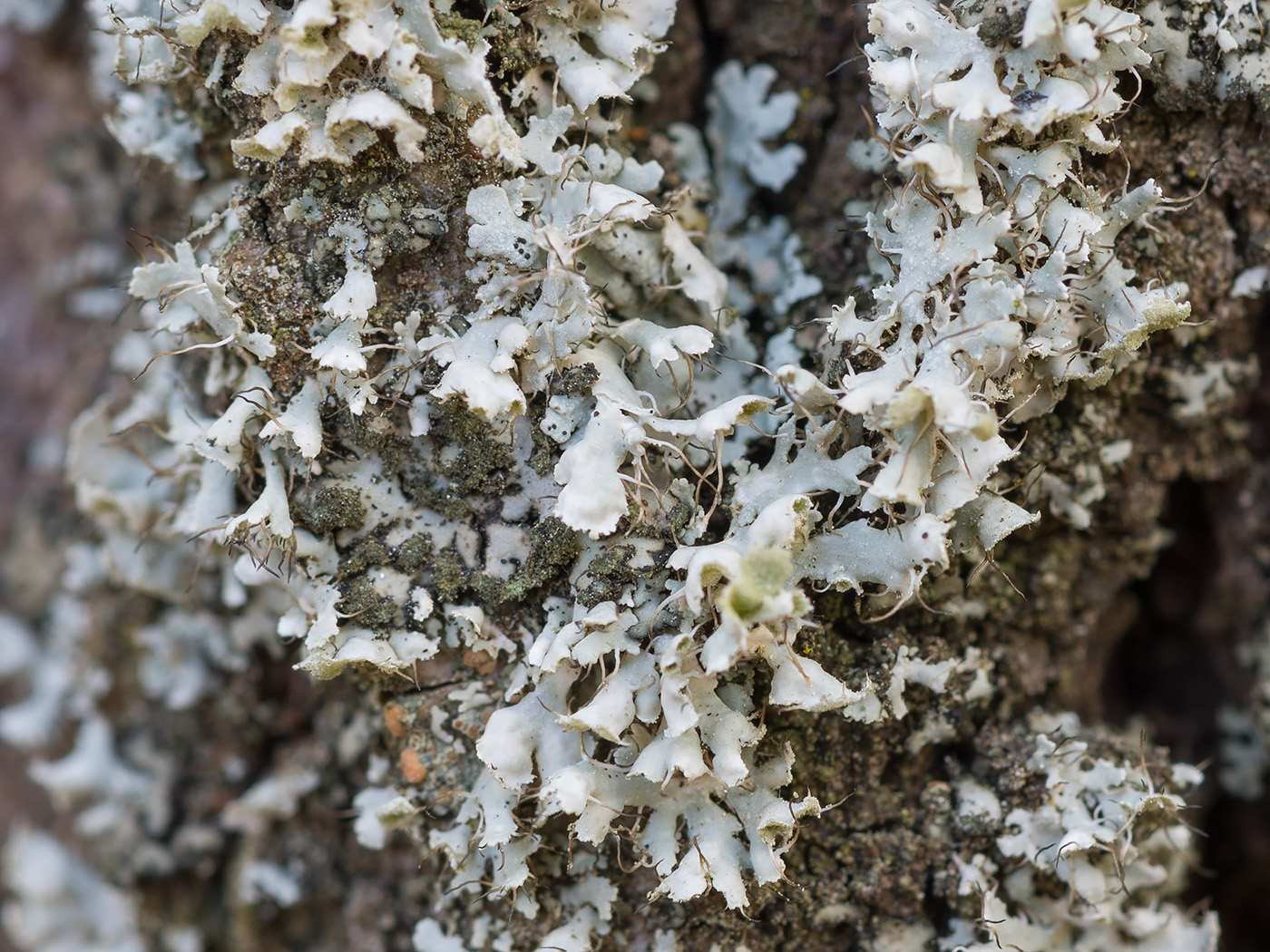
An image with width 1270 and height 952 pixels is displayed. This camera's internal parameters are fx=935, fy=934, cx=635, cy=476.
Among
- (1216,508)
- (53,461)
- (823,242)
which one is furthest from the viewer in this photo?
(53,461)

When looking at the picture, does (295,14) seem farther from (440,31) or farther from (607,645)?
(607,645)

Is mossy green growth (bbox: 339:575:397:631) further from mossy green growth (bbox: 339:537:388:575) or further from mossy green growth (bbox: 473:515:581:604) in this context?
mossy green growth (bbox: 473:515:581:604)

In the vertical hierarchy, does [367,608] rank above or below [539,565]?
below

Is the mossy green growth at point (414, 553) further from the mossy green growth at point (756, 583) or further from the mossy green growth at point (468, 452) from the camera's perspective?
the mossy green growth at point (756, 583)

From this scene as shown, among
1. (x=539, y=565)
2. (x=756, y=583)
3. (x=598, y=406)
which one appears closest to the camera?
(x=756, y=583)

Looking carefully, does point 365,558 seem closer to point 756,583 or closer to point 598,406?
point 598,406

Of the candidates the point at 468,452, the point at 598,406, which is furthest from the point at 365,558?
the point at 598,406

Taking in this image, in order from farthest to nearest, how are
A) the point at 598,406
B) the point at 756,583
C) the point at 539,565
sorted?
the point at 539,565, the point at 598,406, the point at 756,583

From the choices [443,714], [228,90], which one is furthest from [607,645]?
[228,90]
